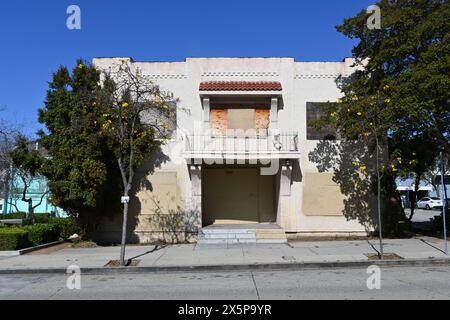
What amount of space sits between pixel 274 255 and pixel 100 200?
711cm

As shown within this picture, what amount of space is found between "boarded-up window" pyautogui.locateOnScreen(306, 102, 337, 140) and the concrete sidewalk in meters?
4.43

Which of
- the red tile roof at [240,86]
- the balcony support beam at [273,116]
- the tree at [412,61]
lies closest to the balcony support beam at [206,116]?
the red tile roof at [240,86]

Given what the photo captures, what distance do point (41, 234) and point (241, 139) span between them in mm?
8727

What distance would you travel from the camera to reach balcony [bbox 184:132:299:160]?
1639 cm

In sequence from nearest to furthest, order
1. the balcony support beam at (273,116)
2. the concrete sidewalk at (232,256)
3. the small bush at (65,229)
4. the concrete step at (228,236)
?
1. the concrete sidewalk at (232,256)
2. the concrete step at (228,236)
3. the balcony support beam at (273,116)
4. the small bush at (65,229)

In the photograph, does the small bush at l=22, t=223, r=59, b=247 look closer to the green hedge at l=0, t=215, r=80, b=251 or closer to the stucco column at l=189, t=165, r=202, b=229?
the green hedge at l=0, t=215, r=80, b=251

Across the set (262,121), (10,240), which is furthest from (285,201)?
(10,240)

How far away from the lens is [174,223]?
17.3 metres

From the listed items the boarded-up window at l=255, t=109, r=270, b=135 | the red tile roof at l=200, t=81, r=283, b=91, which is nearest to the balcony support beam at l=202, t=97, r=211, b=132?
the red tile roof at l=200, t=81, r=283, b=91

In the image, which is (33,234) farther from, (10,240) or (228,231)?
(228,231)

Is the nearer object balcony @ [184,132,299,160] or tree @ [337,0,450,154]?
tree @ [337,0,450,154]

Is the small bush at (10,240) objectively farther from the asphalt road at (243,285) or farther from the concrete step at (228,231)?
the concrete step at (228,231)

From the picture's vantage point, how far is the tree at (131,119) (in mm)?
12984

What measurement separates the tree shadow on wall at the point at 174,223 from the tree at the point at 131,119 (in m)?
1.56
